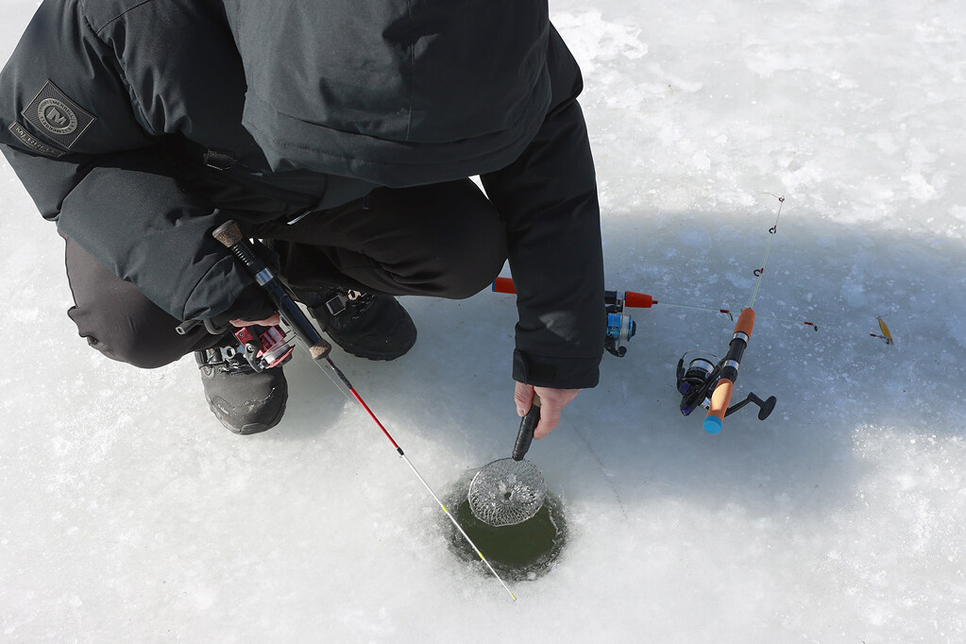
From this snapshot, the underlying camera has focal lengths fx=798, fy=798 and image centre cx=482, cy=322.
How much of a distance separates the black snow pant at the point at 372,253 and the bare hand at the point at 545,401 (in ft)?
0.80

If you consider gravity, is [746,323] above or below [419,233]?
below

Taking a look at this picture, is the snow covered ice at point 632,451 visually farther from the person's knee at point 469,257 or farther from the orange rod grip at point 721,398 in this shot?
the person's knee at point 469,257

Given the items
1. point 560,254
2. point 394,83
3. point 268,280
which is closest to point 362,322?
point 268,280

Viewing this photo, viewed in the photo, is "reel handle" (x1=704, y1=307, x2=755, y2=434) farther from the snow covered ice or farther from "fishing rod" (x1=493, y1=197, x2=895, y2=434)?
the snow covered ice

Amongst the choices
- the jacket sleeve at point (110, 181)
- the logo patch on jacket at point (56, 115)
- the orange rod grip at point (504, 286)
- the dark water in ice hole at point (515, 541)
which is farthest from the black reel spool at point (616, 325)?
the logo patch on jacket at point (56, 115)

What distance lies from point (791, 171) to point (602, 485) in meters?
1.01

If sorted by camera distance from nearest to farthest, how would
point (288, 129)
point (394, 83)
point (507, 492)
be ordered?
point (394, 83), point (288, 129), point (507, 492)

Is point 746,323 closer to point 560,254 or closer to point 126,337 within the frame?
point 560,254

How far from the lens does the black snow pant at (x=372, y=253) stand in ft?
4.54

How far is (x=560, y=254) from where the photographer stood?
131 centimetres

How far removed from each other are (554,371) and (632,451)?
1.08ft

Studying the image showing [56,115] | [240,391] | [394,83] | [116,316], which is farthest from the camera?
[240,391]

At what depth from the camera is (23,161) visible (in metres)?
1.24

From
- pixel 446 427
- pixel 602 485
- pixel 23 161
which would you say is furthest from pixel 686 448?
pixel 23 161
